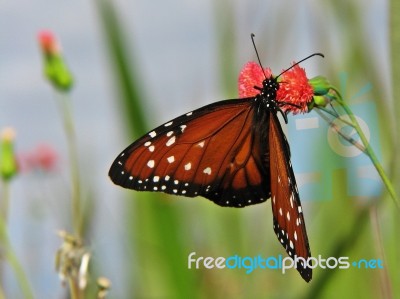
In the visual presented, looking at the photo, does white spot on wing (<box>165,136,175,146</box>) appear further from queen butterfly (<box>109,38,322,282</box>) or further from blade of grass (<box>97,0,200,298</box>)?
blade of grass (<box>97,0,200,298</box>)

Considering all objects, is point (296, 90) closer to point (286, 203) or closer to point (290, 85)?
point (290, 85)

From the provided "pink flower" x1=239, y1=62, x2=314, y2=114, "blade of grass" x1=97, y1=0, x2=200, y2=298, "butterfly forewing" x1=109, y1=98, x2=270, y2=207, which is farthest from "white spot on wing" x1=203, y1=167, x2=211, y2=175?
"blade of grass" x1=97, y1=0, x2=200, y2=298

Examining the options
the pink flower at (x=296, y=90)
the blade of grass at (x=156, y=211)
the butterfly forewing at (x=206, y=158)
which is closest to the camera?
the blade of grass at (x=156, y=211)

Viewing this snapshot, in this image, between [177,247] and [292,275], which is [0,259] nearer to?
[292,275]

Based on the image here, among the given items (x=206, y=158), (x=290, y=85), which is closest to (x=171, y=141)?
(x=206, y=158)

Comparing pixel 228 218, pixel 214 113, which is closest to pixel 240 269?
pixel 228 218

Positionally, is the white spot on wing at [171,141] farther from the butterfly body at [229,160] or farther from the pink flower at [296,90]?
the pink flower at [296,90]

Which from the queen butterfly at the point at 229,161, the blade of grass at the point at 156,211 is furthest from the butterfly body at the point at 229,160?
the blade of grass at the point at 156,211

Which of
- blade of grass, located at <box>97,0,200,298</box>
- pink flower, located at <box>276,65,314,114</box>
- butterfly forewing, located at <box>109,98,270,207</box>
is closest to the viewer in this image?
blade of grass, located at <box>97,0,200,298</box>
